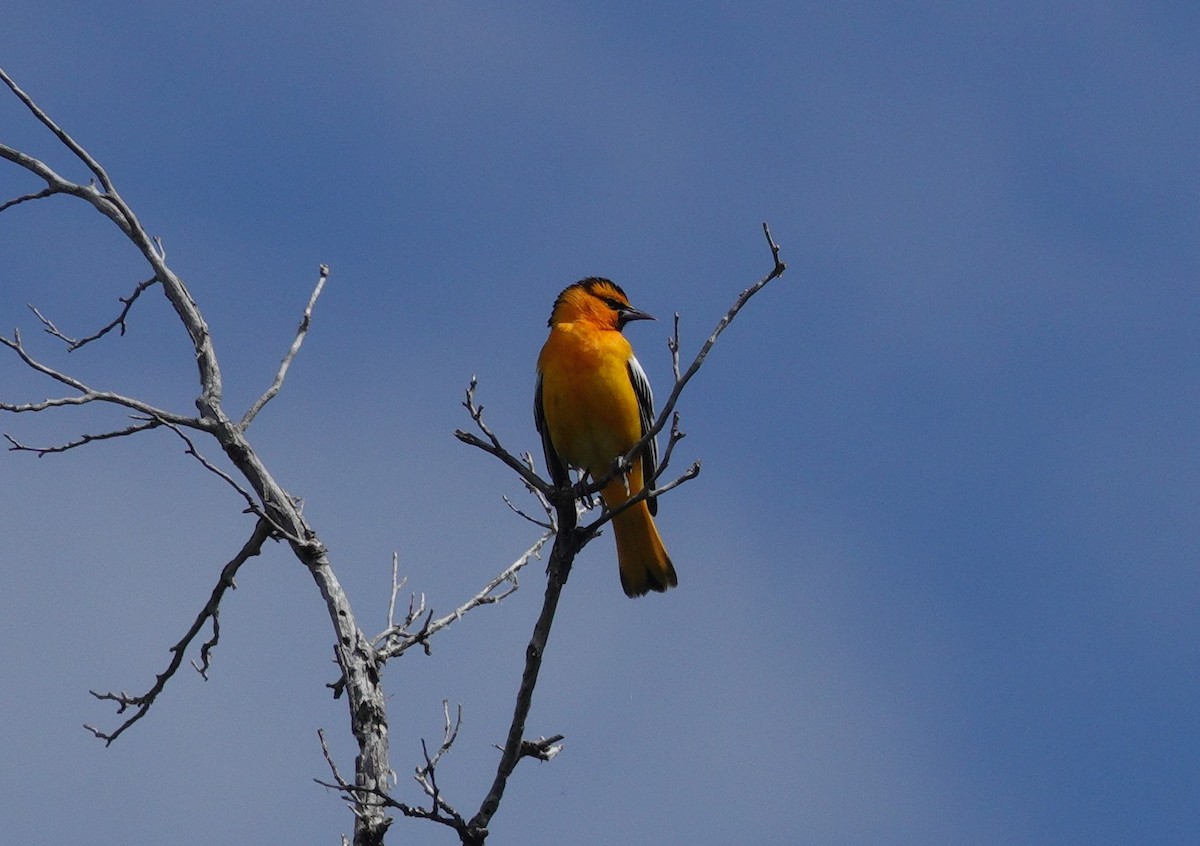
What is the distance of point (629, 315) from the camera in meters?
8.13

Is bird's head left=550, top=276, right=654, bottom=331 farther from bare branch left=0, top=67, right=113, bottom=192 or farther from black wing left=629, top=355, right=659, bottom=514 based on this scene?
bare branch left=0, top=67, right=113, bottom=192

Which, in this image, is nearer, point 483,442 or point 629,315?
point 483,442

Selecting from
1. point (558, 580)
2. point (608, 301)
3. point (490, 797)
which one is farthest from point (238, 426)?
point (608, 301)

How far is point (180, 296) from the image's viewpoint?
19.3 feet

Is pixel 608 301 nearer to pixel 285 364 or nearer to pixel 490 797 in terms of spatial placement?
pixel 285 364

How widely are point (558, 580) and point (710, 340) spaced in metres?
1.02

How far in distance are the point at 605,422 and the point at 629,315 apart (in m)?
1.05

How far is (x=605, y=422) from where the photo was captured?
7293mm

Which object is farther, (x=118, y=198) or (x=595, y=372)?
(x=595, y=372)

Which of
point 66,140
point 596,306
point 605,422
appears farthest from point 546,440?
point 66,140

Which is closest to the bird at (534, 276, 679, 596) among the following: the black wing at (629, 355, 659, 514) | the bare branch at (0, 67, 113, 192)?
the black wing at (629, 355, 659, 514)

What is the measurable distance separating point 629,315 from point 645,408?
→ 83 centimetres

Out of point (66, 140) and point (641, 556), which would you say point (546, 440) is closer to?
point (641, 556)

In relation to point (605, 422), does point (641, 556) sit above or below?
below
